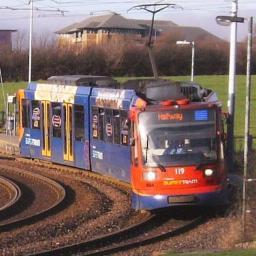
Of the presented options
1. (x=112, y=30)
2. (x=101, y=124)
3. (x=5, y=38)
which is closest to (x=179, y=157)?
(x=101, y=124)

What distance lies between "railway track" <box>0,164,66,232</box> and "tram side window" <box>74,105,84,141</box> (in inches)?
60.2

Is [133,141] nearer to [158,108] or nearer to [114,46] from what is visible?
[158,108]

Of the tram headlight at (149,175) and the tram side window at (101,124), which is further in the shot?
the tram side window at (101,124)

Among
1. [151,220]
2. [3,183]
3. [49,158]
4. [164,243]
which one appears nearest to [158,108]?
[151,220]

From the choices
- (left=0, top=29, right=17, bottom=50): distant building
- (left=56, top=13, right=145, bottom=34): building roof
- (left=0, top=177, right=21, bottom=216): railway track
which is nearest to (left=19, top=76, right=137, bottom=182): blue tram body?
(left=0, top=177, right=21, bottom=216): railway track

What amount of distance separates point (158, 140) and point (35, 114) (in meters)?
10.3

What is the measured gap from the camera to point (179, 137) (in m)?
16.5

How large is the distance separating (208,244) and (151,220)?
2988mm

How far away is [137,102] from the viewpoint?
17.9 metres

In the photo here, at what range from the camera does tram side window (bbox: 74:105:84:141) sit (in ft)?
74.6

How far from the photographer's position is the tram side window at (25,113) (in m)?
26.7

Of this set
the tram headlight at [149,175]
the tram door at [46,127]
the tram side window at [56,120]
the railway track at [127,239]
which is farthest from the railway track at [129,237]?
the tram door at [46,127]

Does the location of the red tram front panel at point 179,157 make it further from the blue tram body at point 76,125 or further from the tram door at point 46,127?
the tram door at point 46,127

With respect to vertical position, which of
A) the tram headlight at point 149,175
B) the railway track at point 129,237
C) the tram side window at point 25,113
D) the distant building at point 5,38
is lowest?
the railway track at point 129,237
